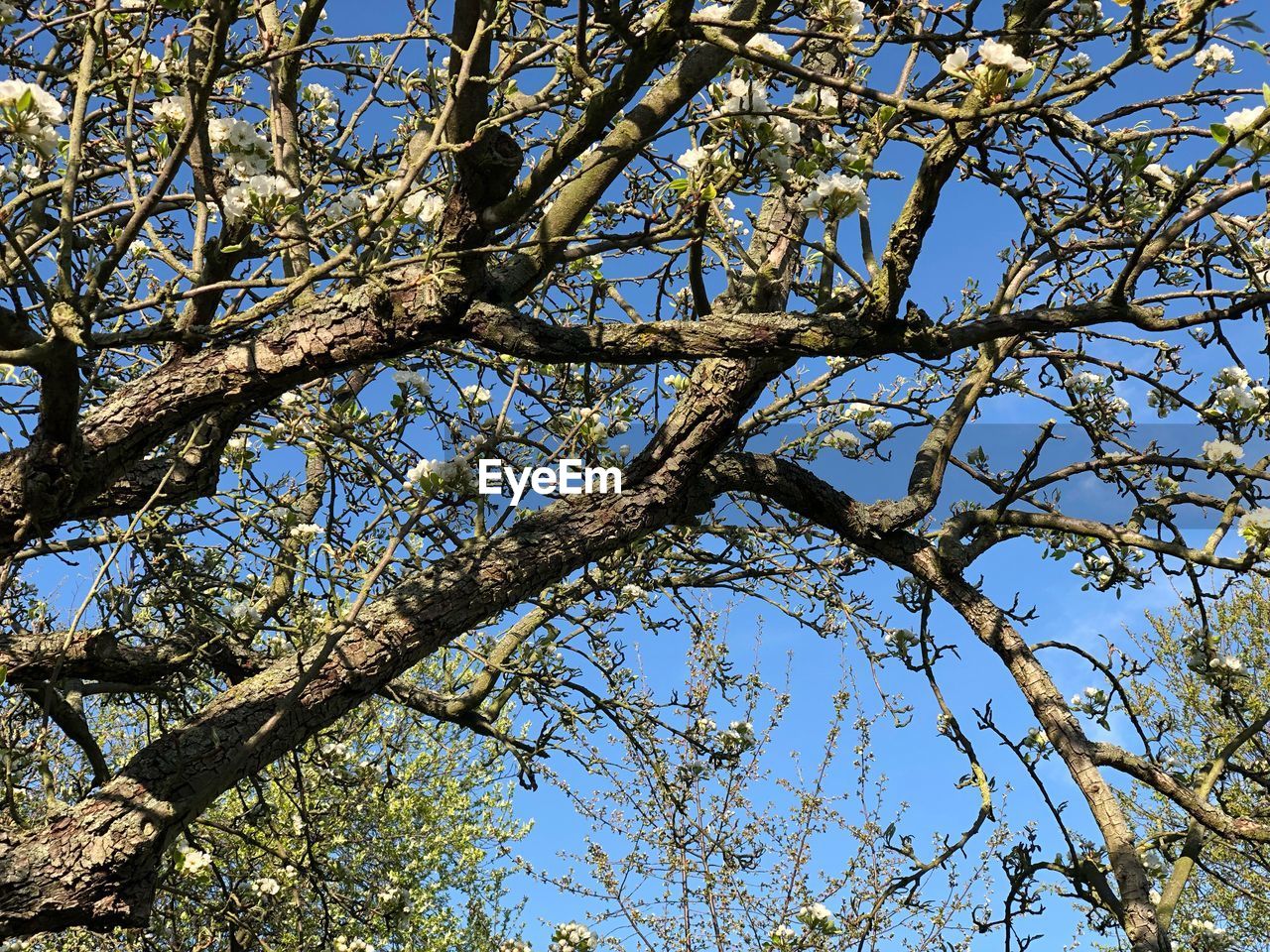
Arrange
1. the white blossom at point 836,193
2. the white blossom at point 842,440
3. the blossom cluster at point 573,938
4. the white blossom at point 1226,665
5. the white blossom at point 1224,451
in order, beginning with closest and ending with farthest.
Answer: the white blossom at point 836,193 → the white blossom at point 1224,451 → the white blossom at point 1226,665 → the blossom cluster at point 573,938 → the white blossom at point 842,440

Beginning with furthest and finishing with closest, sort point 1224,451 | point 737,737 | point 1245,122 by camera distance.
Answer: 1. point 737,737
2. point 1224,451
3. point 1245,122

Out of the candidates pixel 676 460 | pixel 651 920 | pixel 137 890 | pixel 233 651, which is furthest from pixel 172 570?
pixel 651 920

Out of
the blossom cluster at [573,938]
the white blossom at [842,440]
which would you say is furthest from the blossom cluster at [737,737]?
the white blossom at [842,440]

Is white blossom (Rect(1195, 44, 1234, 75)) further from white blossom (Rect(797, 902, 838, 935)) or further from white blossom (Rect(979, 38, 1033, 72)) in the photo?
white blossom (Rect(797, 902, 838, 935))

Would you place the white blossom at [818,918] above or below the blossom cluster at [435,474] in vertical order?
below

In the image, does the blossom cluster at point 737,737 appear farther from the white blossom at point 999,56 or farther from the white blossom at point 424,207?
the white blossom at point 999,56

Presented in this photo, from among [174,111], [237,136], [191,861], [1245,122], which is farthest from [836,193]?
[191,861]

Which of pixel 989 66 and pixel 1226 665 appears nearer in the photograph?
pixel 989 66

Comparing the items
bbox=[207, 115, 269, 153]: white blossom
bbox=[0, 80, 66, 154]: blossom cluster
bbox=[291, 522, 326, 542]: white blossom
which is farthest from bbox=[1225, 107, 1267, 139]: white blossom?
bbox=[291, 522, 326, 542]: white blossom

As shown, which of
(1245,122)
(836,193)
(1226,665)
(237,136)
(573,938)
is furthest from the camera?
(573,938)

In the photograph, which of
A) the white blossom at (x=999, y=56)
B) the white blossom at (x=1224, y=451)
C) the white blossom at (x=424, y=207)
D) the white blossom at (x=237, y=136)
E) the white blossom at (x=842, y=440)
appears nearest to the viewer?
the white blossom at (x=999, y=56)

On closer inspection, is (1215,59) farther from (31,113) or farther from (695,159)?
(31,113)

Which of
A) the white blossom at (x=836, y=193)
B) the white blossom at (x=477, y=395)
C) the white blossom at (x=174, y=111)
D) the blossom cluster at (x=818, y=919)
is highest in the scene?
the white blossom at (x=477, y=395)

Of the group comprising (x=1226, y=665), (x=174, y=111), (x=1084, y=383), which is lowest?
(x=1226, y=665)
